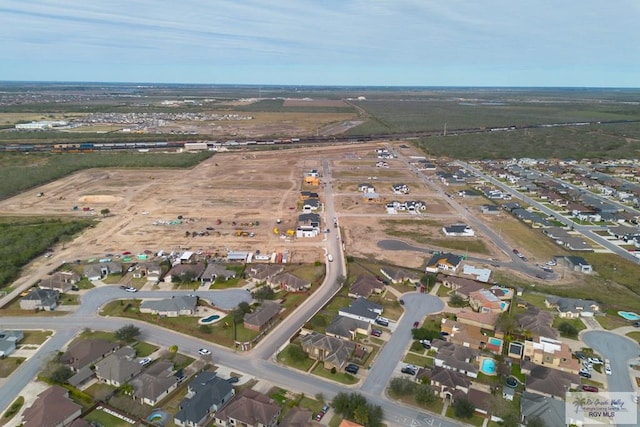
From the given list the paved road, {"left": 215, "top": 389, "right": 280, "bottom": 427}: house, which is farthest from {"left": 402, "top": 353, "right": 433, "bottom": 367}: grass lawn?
the paved road

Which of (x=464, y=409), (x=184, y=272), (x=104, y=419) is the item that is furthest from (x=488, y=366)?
(x=184, y=272)

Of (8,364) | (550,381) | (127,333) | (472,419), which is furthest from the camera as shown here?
(127,333)

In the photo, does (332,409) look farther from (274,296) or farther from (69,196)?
(69,196)

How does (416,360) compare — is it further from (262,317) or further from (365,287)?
(262,317)

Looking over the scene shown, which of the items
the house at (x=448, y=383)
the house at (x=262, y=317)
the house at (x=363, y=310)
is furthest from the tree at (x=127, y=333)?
the house at (x=448, y=383)

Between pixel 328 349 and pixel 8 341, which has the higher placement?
pixel 328 349

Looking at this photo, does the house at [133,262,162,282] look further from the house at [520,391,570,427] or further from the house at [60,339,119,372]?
the house at [520,391,570,427]
